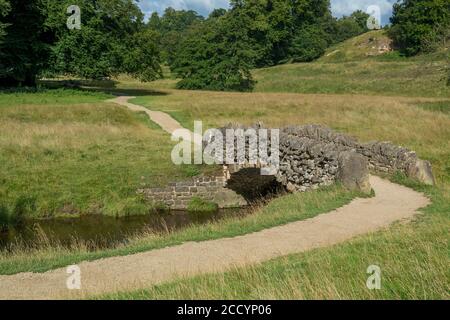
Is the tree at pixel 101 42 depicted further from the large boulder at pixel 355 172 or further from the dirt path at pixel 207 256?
the dirt path at pixel 207 256

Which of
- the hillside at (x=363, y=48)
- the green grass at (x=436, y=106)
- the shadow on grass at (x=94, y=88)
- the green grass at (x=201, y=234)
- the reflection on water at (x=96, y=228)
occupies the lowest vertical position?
the reflection on water at (x=96, y=228)

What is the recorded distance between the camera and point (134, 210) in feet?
61.0

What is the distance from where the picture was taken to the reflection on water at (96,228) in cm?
1505

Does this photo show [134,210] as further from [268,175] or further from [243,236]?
[243,236]

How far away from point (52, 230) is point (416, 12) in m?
70.1

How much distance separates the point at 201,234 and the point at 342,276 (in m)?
4.98

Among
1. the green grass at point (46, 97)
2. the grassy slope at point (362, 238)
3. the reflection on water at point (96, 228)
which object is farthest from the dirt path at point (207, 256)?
the green grass at point (46, 97)

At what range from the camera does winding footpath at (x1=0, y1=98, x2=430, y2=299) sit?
7.63m

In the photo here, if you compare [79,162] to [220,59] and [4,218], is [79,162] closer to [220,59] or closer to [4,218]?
[4,218]

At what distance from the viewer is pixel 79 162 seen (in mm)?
20938

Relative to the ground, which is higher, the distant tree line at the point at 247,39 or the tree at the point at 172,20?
the tree at the point at 172,20

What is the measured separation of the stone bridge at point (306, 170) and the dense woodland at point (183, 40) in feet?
54.9

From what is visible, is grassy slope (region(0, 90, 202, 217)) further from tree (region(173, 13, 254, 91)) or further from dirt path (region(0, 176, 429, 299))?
tree (region(173, 13, 254, 91))

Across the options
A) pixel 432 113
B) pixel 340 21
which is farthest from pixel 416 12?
pixel 340 21
